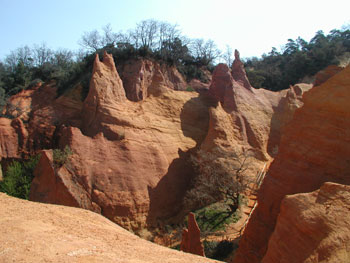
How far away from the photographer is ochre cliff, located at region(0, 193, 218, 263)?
15.1ft

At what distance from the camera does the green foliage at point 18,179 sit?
14148 millimetres

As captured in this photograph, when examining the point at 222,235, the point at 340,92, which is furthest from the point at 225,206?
the point at 340,92

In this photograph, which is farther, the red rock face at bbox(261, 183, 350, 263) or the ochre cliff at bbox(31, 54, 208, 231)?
the ochre cliff at bbox(31, 54, 208, 231)

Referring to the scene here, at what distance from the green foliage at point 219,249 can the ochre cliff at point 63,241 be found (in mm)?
5779

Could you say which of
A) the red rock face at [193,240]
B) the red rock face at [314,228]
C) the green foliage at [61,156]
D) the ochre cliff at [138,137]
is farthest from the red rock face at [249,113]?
the red rock face at [314,228]

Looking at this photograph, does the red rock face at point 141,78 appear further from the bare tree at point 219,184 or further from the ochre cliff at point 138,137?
the bare tree at point 219,184

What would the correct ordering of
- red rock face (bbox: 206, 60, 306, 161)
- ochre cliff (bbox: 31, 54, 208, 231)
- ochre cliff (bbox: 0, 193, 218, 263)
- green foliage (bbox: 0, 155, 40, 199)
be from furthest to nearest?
red rock face (bbox: 206, 60, 306, 161), green foliage (bbox: 0, 155, 40, 199), ochre cliff (bbox: 31, 54, 208, 231), ochre cliff (bbox: 0, 193, 218, 263)

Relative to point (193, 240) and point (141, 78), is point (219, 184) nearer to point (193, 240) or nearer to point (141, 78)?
point (193, 240)

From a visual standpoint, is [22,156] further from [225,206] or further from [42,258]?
[42,258]

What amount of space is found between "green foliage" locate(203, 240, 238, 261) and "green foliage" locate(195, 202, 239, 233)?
4.46ft

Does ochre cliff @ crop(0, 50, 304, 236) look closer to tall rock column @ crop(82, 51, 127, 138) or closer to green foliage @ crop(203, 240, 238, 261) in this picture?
tall rock column @ crop(82, 51, 127, 138)

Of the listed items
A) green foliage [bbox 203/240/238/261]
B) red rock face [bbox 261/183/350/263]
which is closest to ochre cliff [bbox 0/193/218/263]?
red rock face [bbox 261/183/350/263]

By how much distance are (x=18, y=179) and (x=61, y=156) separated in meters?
3.52

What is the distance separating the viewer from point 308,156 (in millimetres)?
8094
